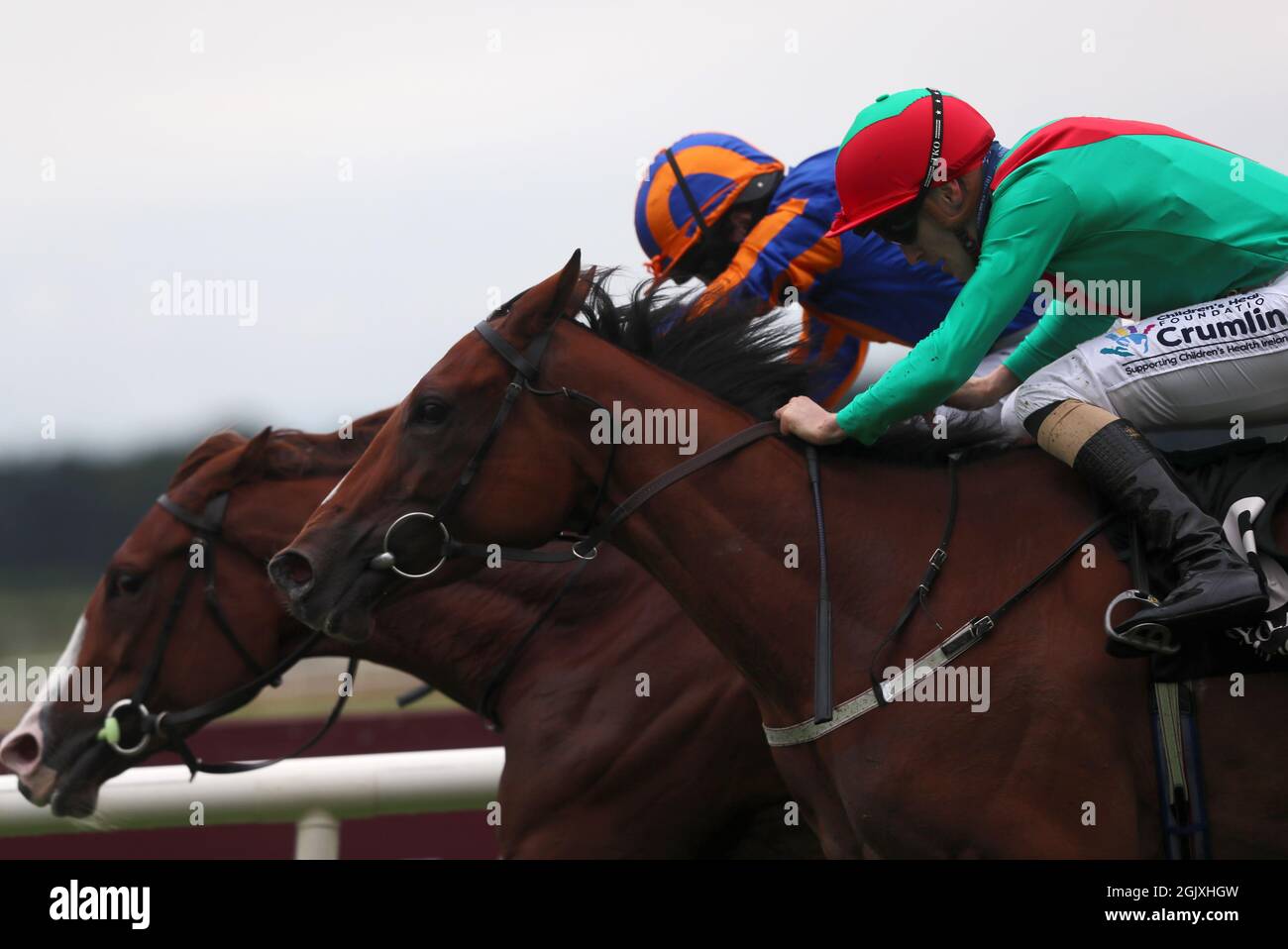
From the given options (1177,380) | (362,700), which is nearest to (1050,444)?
(1177,380)

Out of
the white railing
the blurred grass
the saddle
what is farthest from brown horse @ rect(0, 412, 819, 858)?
the blurred grass

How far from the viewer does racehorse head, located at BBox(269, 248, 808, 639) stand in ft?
10.3

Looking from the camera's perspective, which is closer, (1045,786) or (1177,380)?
(1045,786)

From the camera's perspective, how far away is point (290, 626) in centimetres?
429

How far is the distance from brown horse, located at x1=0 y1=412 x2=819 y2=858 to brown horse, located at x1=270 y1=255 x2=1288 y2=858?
591mm

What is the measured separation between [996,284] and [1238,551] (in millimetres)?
668

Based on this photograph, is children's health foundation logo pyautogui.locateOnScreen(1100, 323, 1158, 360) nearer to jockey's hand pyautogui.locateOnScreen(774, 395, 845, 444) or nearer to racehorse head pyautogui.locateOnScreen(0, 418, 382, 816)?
jockey's hand pyautogui.locateOnScreen(774, 395, 845, 444)

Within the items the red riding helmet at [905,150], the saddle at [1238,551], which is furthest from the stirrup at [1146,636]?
the red riding helmet at [905,150]

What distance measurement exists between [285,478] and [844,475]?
6.01ft

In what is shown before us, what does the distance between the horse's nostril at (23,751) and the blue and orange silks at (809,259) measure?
7.43ft

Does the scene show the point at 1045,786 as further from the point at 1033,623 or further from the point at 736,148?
the point at 736,148

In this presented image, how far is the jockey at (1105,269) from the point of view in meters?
2.95

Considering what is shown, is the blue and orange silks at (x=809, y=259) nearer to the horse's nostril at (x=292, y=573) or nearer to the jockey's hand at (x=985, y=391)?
the jockey's hand at (x=985, y=391)

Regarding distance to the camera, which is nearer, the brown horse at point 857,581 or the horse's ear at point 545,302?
the brown horse at point 857,581
